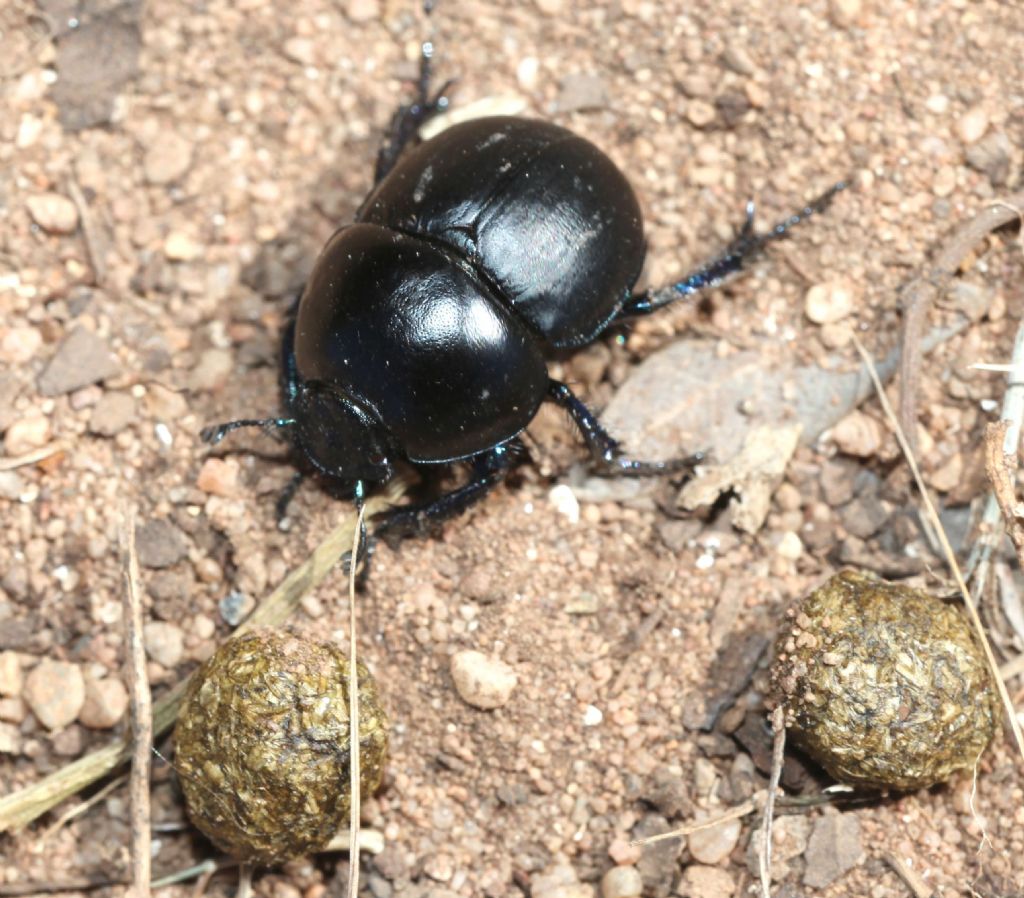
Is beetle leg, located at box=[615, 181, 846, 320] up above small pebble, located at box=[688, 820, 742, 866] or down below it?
above

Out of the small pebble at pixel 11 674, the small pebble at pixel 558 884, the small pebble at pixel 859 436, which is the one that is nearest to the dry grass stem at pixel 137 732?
the small pebble at pixel 11 674

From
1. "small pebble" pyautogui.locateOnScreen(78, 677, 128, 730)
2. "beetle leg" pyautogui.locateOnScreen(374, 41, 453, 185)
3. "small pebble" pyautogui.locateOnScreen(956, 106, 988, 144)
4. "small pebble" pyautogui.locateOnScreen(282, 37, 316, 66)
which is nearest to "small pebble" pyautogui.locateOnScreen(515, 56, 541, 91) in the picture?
"beetle leg" pyautogui.locateOnScreen(374, 41, 453, 185)

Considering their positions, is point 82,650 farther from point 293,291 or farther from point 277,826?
point 293,291

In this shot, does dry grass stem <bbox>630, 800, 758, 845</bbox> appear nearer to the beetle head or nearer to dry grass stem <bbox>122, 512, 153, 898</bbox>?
the beetle head

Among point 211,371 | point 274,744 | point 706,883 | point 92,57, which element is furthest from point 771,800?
point 92,57

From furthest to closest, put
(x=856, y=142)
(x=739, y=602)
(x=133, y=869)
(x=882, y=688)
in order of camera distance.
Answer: (x=856, y=142) → (x=739, y=602) → (x=133, y=869) → (x=882, y=688)

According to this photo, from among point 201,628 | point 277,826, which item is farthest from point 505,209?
point 277,826
